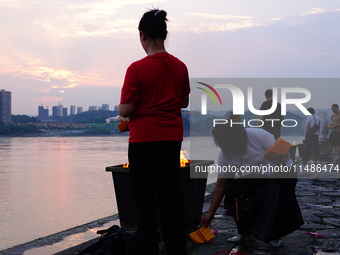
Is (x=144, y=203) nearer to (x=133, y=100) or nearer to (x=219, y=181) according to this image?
(x=133, y=100)

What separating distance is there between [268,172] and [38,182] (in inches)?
261

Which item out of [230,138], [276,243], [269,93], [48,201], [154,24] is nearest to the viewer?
[154,24]

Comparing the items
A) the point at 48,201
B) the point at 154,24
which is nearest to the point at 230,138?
the point at 154,24

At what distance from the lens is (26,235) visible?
5.29m

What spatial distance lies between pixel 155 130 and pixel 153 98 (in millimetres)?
219

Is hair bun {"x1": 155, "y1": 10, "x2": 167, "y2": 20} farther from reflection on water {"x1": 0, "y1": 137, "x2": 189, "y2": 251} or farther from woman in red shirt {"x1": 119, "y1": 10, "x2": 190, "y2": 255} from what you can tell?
reflection on water {"x1": 0, "y1": 137, "x2": 189, "y2": 251}

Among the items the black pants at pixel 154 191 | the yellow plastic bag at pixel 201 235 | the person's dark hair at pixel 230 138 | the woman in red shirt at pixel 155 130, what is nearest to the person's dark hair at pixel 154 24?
the woman in red shirt at pixel 155 130

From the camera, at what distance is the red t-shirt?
3006 mm

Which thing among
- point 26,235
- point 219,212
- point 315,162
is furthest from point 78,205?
point 315,162

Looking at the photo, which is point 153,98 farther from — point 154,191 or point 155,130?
point 154,191

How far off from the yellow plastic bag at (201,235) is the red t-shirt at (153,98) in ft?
5.65

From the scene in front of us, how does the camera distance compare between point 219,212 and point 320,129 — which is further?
point 320,129

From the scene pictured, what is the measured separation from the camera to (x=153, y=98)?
9.99 feet

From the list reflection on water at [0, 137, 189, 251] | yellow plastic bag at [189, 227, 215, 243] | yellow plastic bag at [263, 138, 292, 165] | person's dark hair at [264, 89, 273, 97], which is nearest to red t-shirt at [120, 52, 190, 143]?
yellow plastic bag at [263, 138, 292, 165]
